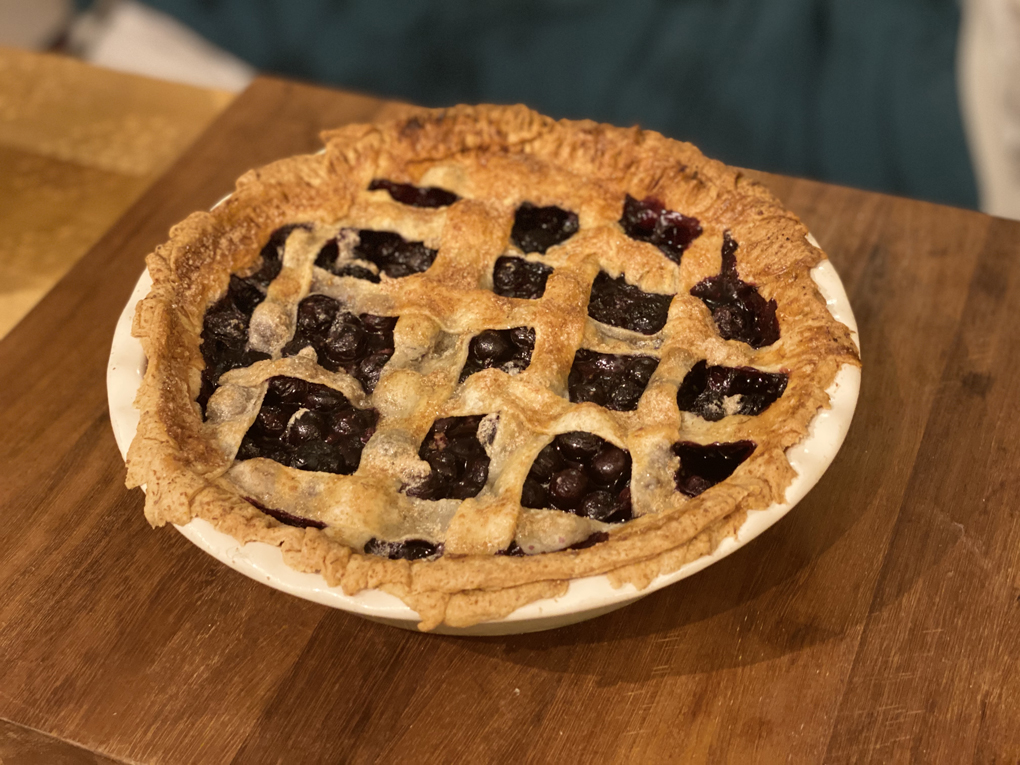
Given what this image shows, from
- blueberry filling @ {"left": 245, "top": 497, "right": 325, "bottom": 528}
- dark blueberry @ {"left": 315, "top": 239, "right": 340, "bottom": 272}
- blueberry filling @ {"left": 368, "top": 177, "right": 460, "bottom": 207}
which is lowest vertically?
blueberry filling @ {"left": 245, "top": 497, "right": 325, "bottom": 528}

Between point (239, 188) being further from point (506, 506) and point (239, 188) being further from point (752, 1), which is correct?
point (752, 1)

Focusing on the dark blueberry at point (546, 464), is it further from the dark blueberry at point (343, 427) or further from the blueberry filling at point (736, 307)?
the blueberry filling at point (736, 307)

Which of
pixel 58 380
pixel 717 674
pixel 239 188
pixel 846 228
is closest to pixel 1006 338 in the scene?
pixel 846 228

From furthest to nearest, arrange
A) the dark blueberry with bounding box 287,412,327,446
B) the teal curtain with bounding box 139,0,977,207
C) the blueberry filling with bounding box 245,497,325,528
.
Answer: the teal curtain with bounding box 139,0,977,207 → the dark blueberry with bounding box 287,412,327,446 → the blueberry filling with bounding box 245,497,325,528

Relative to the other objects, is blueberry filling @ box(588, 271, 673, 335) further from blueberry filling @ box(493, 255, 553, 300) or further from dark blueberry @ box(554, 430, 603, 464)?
dark blueberry @ box(554, 430, 603, 464)

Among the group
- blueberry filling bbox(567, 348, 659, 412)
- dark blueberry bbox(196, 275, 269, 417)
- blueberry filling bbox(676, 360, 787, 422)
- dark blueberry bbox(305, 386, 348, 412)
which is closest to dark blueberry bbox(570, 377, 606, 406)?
blueberry filling bbox(567, 348, 659, 412)

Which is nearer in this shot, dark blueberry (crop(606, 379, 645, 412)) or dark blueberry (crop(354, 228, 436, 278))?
dark blueberry (crop(606, 379, 645, 412))

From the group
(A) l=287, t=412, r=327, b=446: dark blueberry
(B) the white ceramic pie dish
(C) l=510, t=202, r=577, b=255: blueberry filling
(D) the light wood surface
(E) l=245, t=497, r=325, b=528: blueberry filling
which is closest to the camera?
(B) the white ceramic pie dish
